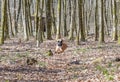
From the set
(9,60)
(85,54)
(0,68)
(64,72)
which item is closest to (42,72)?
(64,72)

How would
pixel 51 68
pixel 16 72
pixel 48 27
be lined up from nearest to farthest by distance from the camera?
pixel 16 72, pixel 51 68, pixel 48 27

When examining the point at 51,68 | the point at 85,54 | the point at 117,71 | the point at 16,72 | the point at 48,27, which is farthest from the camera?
the point at 48,27

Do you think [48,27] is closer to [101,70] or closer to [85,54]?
[85,54]

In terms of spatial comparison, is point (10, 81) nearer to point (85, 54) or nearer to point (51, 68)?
point (51, 68)

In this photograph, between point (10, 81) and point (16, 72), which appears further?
point (16, 72)

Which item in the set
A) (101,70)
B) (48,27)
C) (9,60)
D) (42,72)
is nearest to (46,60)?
(9,60)

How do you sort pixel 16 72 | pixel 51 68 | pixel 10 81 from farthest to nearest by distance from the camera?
pixel 51 68 → pixel 16 72 → pixel 10 81

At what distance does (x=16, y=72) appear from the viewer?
Result: 13062mm

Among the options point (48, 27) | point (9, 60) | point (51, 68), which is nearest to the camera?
point (51, 68)

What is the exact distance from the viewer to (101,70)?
1269 centimetres

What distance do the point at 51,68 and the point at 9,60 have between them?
2.50 metres

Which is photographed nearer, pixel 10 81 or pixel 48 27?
pixel 10 81

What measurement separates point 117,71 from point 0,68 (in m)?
5.09

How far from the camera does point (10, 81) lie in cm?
1116
